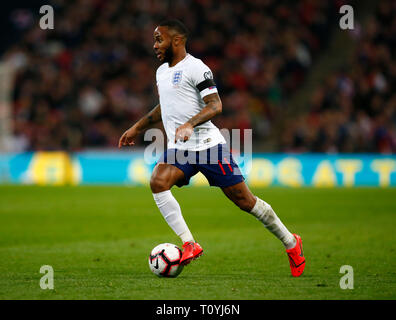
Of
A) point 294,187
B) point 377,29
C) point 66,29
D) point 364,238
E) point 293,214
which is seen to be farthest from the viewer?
point 66,29

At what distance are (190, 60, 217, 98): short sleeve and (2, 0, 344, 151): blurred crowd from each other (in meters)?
13.9

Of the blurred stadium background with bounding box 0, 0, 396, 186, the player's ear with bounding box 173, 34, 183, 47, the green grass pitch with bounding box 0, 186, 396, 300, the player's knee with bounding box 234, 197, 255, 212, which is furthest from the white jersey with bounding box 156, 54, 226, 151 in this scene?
the blurred stadium background with bounding box 0, 0, 396, 186

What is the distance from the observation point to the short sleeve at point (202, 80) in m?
6.68

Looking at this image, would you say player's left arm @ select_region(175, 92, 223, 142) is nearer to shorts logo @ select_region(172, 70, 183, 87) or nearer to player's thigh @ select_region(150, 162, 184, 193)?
shorts logo @ select_region(172, 70, 183, 87)

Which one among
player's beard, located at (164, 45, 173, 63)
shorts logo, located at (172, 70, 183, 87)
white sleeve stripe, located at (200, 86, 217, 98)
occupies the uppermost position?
player's beard, located at (164, 45, 173, 63)

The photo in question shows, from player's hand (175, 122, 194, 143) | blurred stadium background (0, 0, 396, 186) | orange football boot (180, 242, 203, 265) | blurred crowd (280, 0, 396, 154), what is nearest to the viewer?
player's hand (175, 122, 194, 143)

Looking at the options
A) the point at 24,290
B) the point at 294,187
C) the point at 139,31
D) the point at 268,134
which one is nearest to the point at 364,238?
the point at 24,290

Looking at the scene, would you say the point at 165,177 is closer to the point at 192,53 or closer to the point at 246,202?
the point at 246,202

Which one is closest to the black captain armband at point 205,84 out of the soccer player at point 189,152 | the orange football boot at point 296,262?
the soccer player at point 189,152

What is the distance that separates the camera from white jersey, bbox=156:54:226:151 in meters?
6.81

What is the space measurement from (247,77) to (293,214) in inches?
414

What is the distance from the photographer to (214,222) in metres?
12.0

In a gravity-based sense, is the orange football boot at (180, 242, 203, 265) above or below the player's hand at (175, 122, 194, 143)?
below
